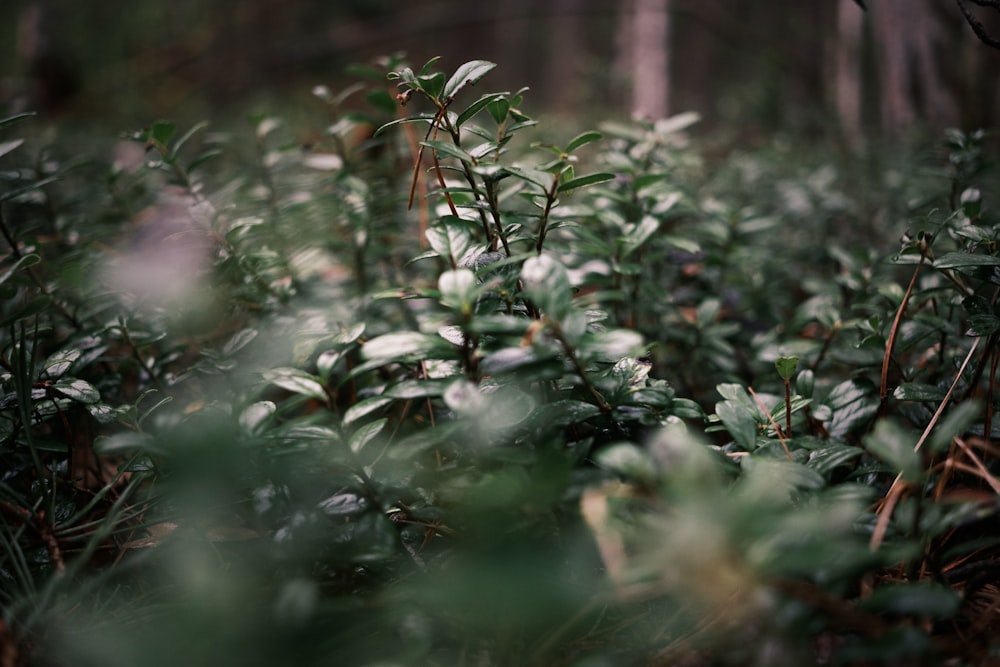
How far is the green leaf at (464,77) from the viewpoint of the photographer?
0.94 m

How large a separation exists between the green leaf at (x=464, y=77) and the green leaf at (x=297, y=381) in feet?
1.63

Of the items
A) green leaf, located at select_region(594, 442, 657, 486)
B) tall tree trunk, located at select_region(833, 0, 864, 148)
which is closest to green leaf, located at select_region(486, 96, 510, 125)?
green leaf, located at select_region(594, 442, 657, 486)

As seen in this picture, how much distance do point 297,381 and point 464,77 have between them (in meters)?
0.56

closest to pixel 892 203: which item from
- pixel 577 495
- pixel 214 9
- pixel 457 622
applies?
pixel 577 495

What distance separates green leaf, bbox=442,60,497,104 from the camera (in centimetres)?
94

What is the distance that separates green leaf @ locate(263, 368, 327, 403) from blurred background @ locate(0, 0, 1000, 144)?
131cm

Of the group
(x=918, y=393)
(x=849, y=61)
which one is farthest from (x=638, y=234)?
(x=849, y=61)

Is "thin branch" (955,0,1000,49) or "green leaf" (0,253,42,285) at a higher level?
"thin branch" (955,0,1000,49)

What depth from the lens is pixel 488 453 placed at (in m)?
0.77

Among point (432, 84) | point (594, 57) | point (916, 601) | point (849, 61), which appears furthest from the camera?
point (594, 57)

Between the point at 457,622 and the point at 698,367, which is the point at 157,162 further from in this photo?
the point at 698,367

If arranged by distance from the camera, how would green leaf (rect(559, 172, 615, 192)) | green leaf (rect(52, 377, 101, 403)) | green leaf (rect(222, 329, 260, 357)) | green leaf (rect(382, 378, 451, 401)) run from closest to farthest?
1. green leaf (rect(382, 378, 451, 401))
2. green leaf (rect(559, 172, 615, 192))
3. green leaf (rect(52, 377, 101, 403))
4. green leaf (rect(222, 329, 260, 357))

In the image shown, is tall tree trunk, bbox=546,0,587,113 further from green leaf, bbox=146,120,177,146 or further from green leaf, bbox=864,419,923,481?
green leaf, bbox=864,419,923,481

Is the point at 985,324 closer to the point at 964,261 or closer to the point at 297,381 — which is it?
the point at 964,261
